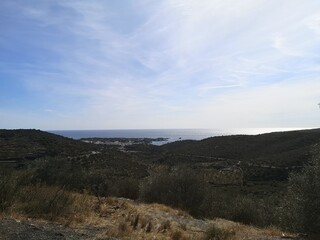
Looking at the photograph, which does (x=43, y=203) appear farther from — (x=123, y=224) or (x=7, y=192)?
(x=123, y=224)

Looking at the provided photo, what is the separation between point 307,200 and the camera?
44.4 feet

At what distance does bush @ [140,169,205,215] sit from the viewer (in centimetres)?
2100

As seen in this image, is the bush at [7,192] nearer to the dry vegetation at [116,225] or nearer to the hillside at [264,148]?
the dry vegetation at [116,225]

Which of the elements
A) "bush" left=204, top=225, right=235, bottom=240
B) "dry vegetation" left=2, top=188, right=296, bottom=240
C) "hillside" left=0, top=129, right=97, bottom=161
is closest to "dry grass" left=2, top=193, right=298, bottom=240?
"dry vegetation" left=2, top=188, right=296, bottom=240

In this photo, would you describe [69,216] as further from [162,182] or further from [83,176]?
[83,176]

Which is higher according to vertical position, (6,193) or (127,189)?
(6,193)

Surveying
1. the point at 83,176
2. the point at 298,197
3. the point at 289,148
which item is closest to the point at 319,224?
the point at 298,197

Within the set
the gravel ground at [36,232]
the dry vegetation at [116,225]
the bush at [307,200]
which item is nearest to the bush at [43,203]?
the dry vegetation at [116,225]

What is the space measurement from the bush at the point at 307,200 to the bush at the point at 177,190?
686 centimetres

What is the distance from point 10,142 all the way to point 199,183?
4959cm

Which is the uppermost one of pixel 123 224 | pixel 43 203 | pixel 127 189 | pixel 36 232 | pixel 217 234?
pixel 43 203

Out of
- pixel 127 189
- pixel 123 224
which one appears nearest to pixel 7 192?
pixel 123 224

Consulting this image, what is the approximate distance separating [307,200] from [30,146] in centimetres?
5585

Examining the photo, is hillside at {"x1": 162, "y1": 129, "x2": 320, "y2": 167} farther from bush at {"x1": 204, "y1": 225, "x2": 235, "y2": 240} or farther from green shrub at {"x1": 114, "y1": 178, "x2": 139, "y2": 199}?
bush at {"x1": 204, "y1": 225, "x2": 235, "y2": 240}
